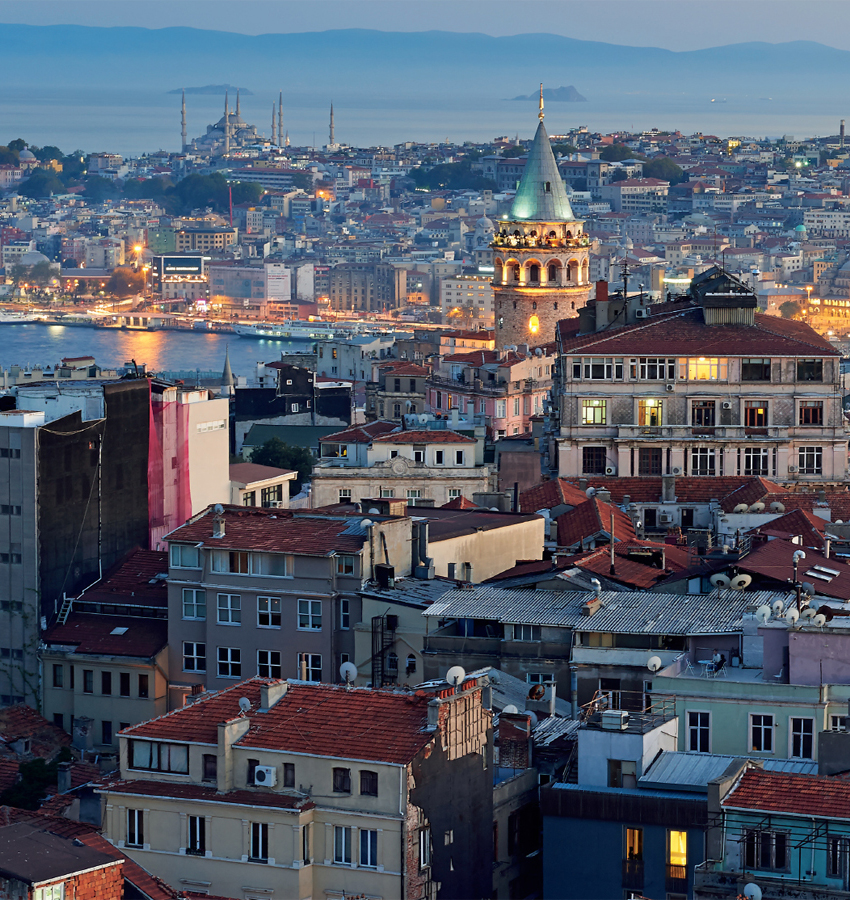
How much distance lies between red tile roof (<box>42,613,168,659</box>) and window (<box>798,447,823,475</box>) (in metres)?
8.45

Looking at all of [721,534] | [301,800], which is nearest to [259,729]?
[301,800]

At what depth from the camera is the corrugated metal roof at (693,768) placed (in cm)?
1277

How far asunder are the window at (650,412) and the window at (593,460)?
0.49 metres

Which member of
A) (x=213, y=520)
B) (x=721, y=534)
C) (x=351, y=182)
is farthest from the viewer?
(x=351, y=182)

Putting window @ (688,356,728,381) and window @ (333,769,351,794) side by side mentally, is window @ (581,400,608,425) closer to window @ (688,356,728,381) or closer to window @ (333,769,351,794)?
window @ (688,356,728,381)

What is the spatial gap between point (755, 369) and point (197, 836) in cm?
1342

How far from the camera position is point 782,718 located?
13.7 meters

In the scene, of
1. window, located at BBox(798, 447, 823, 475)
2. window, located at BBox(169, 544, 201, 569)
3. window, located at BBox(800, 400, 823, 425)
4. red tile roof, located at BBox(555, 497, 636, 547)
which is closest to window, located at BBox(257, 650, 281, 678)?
window, located at BBox(169, 544, 201, 569)

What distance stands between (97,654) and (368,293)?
104944mm

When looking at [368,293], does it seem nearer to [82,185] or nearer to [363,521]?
[82,185]

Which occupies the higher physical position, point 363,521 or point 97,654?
point 363,521

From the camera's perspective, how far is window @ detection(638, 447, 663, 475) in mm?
25484

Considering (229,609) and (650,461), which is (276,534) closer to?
(229,609)

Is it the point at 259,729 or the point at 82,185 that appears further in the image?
the point at 82,185
